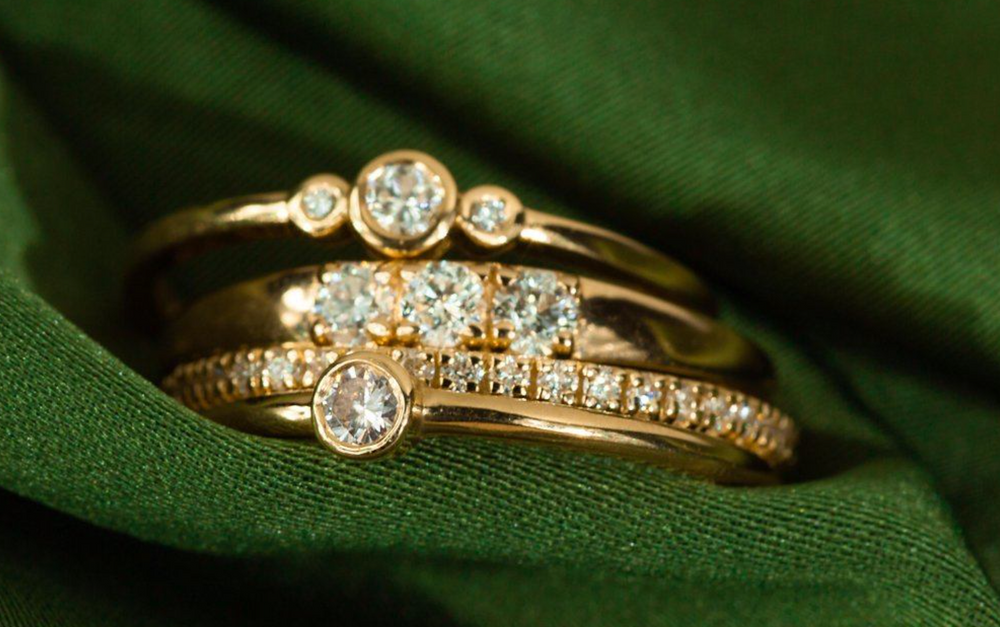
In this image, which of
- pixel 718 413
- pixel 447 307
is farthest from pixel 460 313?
pixel 718 413

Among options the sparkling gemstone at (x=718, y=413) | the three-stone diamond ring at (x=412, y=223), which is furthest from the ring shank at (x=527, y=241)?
the sparkling gemstone at (x=718, y=413)

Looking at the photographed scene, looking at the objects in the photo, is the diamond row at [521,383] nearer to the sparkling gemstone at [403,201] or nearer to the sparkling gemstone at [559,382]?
the sparkling gemstone at [559,382]

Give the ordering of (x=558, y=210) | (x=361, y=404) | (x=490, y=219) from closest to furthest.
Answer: (x=361, y=404)
(x=490, y=219)
(x=558, y=210)

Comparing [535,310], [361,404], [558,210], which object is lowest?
[361,404]

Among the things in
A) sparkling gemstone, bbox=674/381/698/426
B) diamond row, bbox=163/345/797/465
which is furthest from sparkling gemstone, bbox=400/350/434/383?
sparkling gemstone, bbox=674/381/698/426

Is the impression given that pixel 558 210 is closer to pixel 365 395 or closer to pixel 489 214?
pixel 489 214

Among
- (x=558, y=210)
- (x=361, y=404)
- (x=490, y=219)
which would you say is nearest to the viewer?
(x=361, y=404)

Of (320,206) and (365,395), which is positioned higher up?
(320,206)

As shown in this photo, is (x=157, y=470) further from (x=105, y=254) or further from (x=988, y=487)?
(x=988, y=487)
